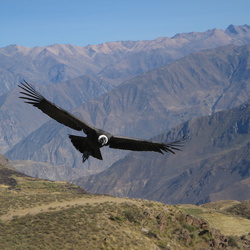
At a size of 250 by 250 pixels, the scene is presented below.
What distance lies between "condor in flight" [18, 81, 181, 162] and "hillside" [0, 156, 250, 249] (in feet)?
75.3

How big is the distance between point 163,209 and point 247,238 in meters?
12.1

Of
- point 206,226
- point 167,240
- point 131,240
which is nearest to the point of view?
point 131,240

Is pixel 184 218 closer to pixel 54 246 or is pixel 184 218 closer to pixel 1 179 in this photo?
pixel 54 246

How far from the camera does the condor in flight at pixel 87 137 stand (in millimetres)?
24641

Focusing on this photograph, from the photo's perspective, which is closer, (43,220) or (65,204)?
(43,220)

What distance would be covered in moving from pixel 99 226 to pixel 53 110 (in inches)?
1180

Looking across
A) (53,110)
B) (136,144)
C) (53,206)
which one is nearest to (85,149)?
(53,110)

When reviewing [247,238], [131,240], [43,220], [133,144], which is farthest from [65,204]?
[133,144]

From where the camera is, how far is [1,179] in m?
122

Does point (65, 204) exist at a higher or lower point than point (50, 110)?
lower

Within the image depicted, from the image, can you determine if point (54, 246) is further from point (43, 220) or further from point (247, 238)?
point (247, 238)

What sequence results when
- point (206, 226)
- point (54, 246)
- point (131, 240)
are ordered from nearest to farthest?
1. point (54, 246)
2. point (131, 240)
3. point (206, 226)

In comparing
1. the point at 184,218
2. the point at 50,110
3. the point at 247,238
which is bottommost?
the point at 247,238

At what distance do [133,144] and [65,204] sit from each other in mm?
37535
